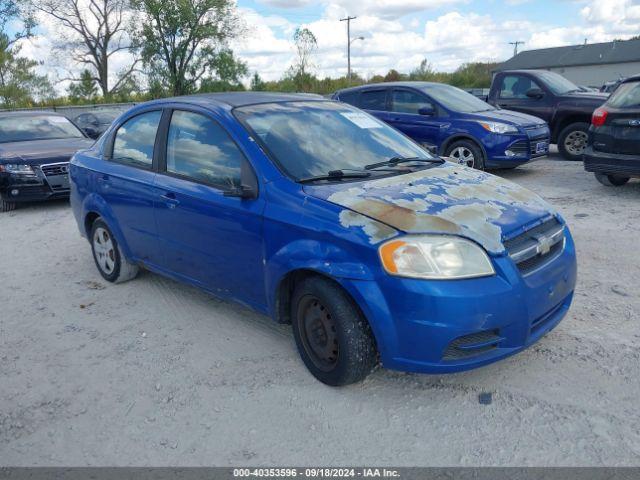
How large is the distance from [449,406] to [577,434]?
0.63 metres

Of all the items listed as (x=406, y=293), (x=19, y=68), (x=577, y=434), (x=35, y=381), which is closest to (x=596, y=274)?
(x=577, y=434)

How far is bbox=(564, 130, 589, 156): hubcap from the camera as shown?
34.3ft

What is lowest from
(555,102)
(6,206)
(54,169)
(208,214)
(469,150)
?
(6,206)

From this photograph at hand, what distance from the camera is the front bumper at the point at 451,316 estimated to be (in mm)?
2766

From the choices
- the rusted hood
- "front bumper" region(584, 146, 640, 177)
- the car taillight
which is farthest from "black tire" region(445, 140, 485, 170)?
the rusted hood

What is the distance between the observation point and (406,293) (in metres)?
2.78

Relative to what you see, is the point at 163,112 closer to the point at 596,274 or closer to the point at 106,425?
the point at 106,425

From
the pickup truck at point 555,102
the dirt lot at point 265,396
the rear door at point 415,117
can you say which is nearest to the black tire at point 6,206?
the dirt lot at point 265,396

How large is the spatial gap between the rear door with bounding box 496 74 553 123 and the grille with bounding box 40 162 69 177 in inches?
317

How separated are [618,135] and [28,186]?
821 cm

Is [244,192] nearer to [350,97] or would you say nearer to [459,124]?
[459,124]

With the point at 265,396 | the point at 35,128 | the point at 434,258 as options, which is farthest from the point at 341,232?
the point at 35,128

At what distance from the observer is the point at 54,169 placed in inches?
336

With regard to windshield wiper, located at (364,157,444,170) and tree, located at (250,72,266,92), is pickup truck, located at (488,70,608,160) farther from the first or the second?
tree, located at (250,72,266,92)
